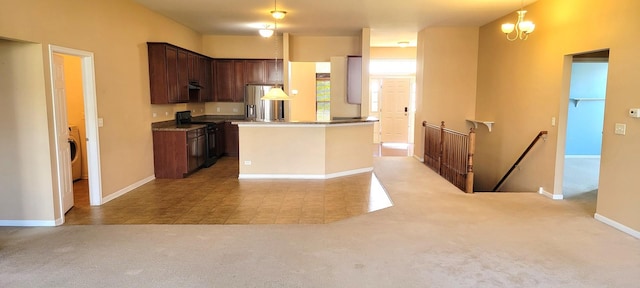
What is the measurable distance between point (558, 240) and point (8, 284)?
15.7ft

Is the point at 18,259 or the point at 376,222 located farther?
the point at 376,222

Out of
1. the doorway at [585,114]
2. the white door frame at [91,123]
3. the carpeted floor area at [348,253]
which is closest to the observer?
the carpeted floor area at [348,253]

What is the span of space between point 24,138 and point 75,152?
2.49 m

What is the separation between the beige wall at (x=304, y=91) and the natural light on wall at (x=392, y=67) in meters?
1.92

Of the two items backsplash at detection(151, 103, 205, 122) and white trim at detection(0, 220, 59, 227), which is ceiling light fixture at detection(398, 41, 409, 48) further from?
white trim at detection(0, 220, 59, 227)

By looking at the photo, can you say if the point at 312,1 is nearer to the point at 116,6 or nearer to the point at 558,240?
the point at 116,6

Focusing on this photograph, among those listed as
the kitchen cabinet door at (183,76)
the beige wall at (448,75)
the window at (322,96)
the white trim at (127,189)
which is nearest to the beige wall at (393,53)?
the window at (322,96)

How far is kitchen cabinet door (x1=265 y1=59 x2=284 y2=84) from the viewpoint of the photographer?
936cm

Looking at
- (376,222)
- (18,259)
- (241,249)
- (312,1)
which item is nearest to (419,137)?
(312,1)

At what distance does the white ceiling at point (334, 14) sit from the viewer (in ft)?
19.8

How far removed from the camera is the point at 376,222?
14.5 feet

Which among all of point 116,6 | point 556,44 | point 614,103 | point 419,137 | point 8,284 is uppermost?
point 116,6

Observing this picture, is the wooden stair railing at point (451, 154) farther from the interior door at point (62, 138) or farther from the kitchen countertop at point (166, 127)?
the interior door at point (62, 138)

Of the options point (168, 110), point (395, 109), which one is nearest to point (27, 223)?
point (168, 110)
